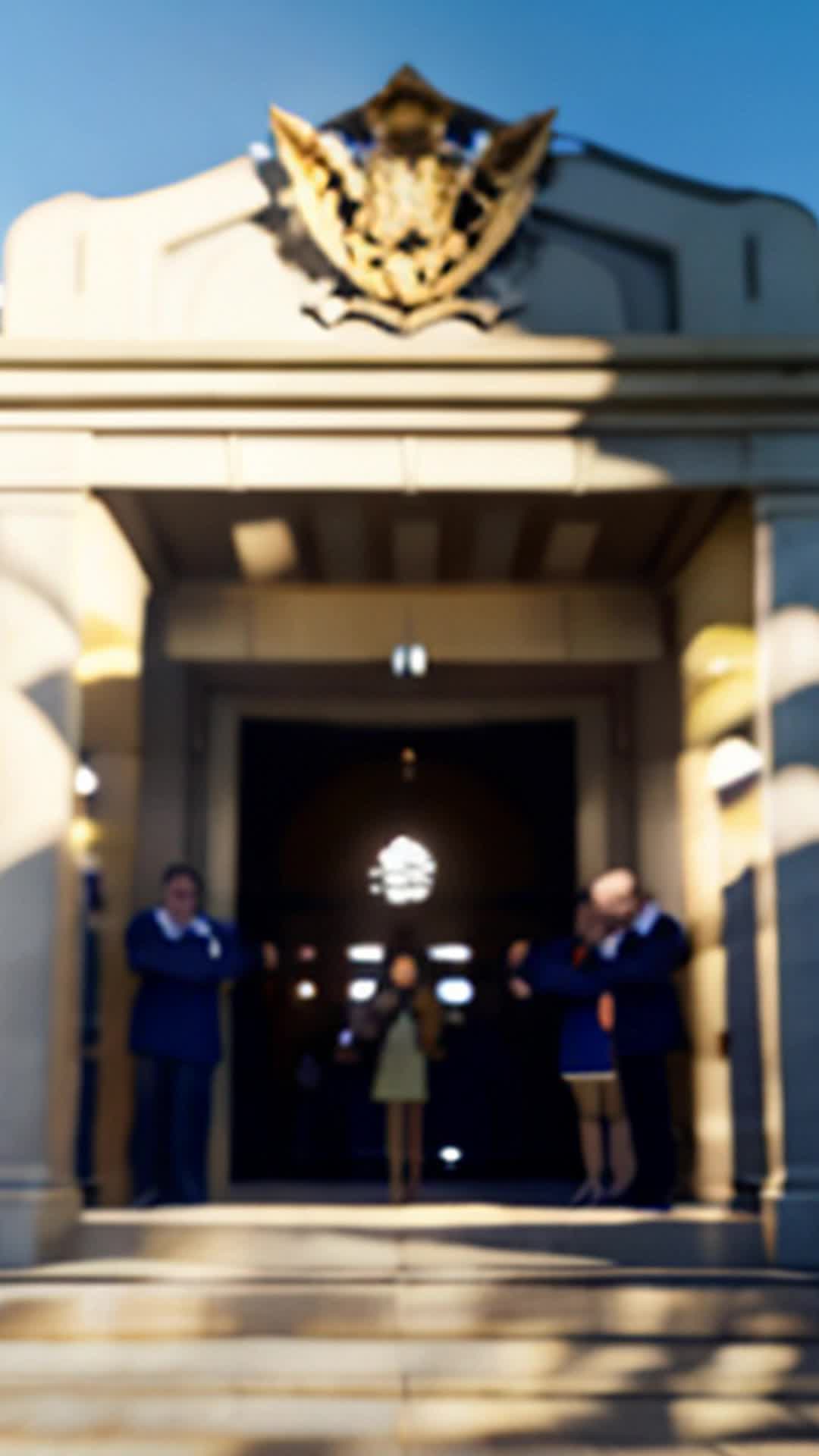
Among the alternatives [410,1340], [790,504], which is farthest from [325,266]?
[410,1340]

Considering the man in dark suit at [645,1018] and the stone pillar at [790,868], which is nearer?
the stone pillar at [790,868]

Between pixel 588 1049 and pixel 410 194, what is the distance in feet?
14.2

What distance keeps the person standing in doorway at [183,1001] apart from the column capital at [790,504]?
134 inches

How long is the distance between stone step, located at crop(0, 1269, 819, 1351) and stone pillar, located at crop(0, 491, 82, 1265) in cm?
61

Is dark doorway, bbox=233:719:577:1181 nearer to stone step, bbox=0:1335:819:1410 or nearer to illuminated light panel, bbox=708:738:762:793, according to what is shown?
illuminated light panel, bbox=708:738:762:793

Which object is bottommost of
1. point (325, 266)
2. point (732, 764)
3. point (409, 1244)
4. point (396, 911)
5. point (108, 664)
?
point (409, 1244)


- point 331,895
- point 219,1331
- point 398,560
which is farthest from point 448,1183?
point 331,895

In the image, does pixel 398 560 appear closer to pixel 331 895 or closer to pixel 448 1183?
pixel 448 1183

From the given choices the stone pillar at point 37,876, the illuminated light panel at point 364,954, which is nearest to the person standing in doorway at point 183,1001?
the stone pillar at point 37,876

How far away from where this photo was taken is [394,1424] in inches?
229

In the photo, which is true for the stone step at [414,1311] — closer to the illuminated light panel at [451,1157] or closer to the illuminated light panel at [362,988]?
the illuminated light panel at [451,1157]

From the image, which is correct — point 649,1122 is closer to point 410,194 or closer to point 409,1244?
point 409,1244

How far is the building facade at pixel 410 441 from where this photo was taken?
7.61 meters

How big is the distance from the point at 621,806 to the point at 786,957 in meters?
3.17
